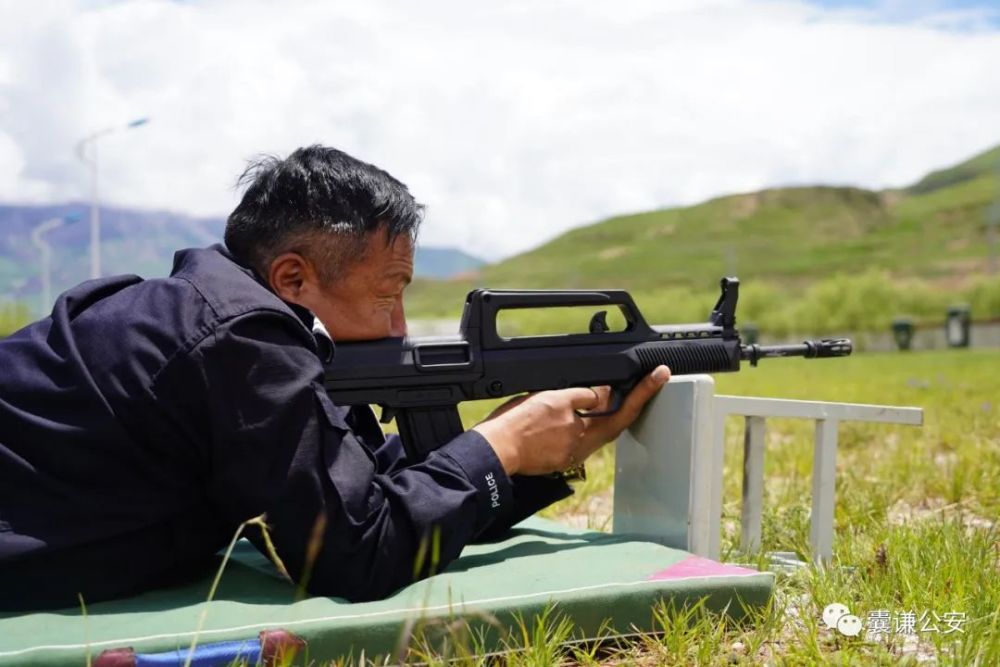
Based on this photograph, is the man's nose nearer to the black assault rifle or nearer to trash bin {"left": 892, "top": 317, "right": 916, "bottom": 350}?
the black assault rifle

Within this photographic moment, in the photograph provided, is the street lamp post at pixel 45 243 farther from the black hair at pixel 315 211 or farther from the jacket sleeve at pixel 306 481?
the jacket sleeve at pixel 306 481

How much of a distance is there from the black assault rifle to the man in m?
0.30

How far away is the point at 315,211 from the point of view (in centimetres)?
290

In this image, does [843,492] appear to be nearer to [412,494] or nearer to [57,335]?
[412,494]

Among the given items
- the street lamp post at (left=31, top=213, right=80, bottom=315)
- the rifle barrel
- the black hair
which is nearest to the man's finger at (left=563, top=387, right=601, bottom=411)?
the rifle barrel

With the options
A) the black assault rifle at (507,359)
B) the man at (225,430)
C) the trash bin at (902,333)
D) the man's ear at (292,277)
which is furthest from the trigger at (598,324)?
the trash bin at (902,333)

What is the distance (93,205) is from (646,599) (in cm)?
2961

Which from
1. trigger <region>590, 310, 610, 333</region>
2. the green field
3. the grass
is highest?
trigger <region>590, 310, 610, 333</region>

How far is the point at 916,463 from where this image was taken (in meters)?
5.58

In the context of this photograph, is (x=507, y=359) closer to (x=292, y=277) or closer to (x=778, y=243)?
(x=292, y=277)

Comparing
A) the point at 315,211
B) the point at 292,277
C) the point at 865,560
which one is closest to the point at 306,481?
the point at 292,277

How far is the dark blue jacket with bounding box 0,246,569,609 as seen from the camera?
8.42ft

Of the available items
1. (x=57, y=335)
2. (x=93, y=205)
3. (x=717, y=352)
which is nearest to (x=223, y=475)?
(x=57, y=335)

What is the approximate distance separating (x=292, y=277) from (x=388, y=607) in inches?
36.3
